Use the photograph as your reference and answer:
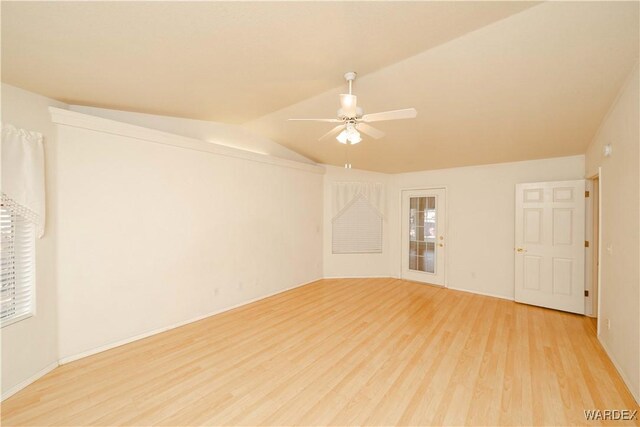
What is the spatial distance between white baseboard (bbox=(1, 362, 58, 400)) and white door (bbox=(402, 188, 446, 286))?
220 inches

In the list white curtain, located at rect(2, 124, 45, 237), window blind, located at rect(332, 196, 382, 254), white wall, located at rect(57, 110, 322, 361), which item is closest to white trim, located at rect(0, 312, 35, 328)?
white wall, located at rect(57, 110, 322, 361)

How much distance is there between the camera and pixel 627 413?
192 cm

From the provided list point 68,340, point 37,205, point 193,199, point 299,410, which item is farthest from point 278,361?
point 37,205

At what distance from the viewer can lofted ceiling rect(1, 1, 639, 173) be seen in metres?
1.60

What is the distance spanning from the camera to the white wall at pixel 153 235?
103 inches

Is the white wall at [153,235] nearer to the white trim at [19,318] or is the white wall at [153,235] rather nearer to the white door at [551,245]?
the white trim at [19,318]

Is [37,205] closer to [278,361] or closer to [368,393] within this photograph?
[278,361]

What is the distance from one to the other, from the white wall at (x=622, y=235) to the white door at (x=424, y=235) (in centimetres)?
249

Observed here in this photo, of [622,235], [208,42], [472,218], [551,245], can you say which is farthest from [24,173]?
[551,245]

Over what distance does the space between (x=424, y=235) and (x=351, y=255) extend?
5.40ft

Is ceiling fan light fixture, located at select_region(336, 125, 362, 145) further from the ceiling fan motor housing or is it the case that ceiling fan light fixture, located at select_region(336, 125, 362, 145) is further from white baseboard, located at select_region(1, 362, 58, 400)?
white baseboard, located at select_region(1, 362, 58, 400)

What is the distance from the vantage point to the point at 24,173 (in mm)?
2199

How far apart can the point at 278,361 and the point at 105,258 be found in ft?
7.09

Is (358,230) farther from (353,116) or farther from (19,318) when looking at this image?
(19,318)
